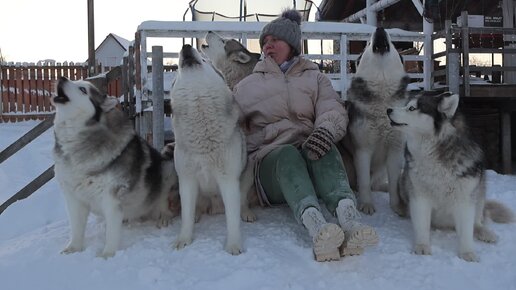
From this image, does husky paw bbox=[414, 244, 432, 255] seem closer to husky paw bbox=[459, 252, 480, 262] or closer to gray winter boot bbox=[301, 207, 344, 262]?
husky paw bbox=[459, 252, 480, 262]

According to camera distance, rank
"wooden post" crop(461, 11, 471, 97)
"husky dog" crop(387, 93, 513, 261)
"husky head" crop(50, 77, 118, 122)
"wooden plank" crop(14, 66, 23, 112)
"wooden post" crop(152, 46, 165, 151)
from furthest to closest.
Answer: "wooden plank" crop(14, 66, 23, 112) < "wooden post" crop(461, 11, 471, 97) < "wooden post" crop(152, 46, 165, 151) < "husky dog" crop(387, 93, 513, 261) < "husky head" crop(50, 77, 118, 122)

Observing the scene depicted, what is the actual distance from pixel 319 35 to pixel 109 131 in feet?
16.8

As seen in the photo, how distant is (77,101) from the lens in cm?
310

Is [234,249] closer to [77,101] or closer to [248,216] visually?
[248,216]

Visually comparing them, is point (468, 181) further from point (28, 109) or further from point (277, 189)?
point (28, 109)

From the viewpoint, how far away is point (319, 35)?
7719 mm

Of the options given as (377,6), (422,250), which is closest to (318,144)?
(422,250)

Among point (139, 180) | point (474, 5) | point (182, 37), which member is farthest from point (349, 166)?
point (474, 5)

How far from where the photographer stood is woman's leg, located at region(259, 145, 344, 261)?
2785mm

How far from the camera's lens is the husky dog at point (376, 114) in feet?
12.7

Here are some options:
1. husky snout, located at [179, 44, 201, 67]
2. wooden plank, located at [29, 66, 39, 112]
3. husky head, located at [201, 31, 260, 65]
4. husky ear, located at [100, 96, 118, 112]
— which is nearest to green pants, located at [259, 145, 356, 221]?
husky snout, located at [179, 44, 201, 67]

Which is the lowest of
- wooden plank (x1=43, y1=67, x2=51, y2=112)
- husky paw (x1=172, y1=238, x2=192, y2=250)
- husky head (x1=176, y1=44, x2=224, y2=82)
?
husky paw (x1=172, y1=238, x2=192, y2=250)

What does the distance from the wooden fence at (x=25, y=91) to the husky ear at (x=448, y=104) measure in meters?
12.4

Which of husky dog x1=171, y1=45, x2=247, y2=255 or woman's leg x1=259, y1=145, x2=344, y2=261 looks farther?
husky dog x1=171, y1=45, x2=247, y2=255
